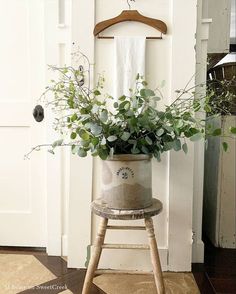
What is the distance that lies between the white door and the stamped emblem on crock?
767mm

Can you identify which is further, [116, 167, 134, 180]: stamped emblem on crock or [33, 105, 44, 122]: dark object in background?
[33, 105, 44, 122]: dark object in background

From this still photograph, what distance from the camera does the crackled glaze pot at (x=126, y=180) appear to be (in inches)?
49.3

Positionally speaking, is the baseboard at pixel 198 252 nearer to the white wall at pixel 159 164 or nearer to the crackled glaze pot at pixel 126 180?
the white wall at pixel 159 164

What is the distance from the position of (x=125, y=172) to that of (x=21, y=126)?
0.92 meters

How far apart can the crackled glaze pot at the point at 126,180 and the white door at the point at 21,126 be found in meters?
0.72

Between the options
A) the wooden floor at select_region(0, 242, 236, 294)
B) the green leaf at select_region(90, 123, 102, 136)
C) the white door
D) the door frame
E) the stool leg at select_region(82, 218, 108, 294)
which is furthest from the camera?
the white door

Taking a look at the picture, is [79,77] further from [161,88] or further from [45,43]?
[161,88]

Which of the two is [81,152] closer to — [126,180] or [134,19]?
[126,180]

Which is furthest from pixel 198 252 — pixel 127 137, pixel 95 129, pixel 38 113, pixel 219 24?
pixel 219 24

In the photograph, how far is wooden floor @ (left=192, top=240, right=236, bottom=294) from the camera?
1492 mm

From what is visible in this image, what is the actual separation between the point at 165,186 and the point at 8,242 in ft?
3.70

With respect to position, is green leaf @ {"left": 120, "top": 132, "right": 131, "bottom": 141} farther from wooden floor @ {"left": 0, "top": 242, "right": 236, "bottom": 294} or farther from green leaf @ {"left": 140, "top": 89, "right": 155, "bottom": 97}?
wooden floor @ {"left": 0, "top": 242, "right": 236, "bottom": 294}

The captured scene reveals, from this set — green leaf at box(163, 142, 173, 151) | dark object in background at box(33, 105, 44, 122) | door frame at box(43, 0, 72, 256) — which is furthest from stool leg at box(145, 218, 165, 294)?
dark object in background at box(33, 105, 44, 122)

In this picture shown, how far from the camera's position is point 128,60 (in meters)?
1.52
